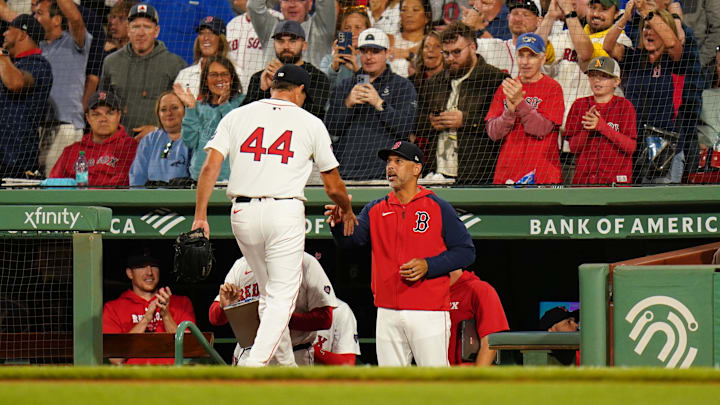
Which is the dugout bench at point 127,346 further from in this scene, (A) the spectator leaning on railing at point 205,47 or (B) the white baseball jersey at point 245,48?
(B) the white baseball jersey at point 245,48

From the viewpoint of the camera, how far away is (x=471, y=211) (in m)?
8.52

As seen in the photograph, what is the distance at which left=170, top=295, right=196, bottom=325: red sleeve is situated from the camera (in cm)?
864

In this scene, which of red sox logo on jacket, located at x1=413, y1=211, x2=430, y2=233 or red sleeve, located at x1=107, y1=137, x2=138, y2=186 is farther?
red sleeve, located at x1=107, y1=137, x2=138, y2=186

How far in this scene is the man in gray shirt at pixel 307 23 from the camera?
930cm

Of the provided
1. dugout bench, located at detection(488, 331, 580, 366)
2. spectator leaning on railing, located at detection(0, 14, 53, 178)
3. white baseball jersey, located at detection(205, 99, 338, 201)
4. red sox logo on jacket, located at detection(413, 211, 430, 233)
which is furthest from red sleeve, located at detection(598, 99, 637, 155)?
spectator leaning on railing, located at detection(0, 14, 53, 178)

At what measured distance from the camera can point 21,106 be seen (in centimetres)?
966

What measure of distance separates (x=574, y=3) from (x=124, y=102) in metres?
4.38

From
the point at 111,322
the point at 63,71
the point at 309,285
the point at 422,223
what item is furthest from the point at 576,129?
the point at 63,71

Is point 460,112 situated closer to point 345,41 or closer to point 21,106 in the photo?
point 345,41

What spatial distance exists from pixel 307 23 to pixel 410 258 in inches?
165

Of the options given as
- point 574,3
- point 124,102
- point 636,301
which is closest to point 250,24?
point 124,102

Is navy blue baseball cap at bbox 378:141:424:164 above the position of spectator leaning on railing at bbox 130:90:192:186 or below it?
below

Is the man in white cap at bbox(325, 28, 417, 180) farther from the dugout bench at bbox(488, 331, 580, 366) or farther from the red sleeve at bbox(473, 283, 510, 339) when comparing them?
the dugout bench at bbox(488, 331, 580, 366)

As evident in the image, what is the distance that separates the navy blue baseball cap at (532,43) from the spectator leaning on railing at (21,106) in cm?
463
